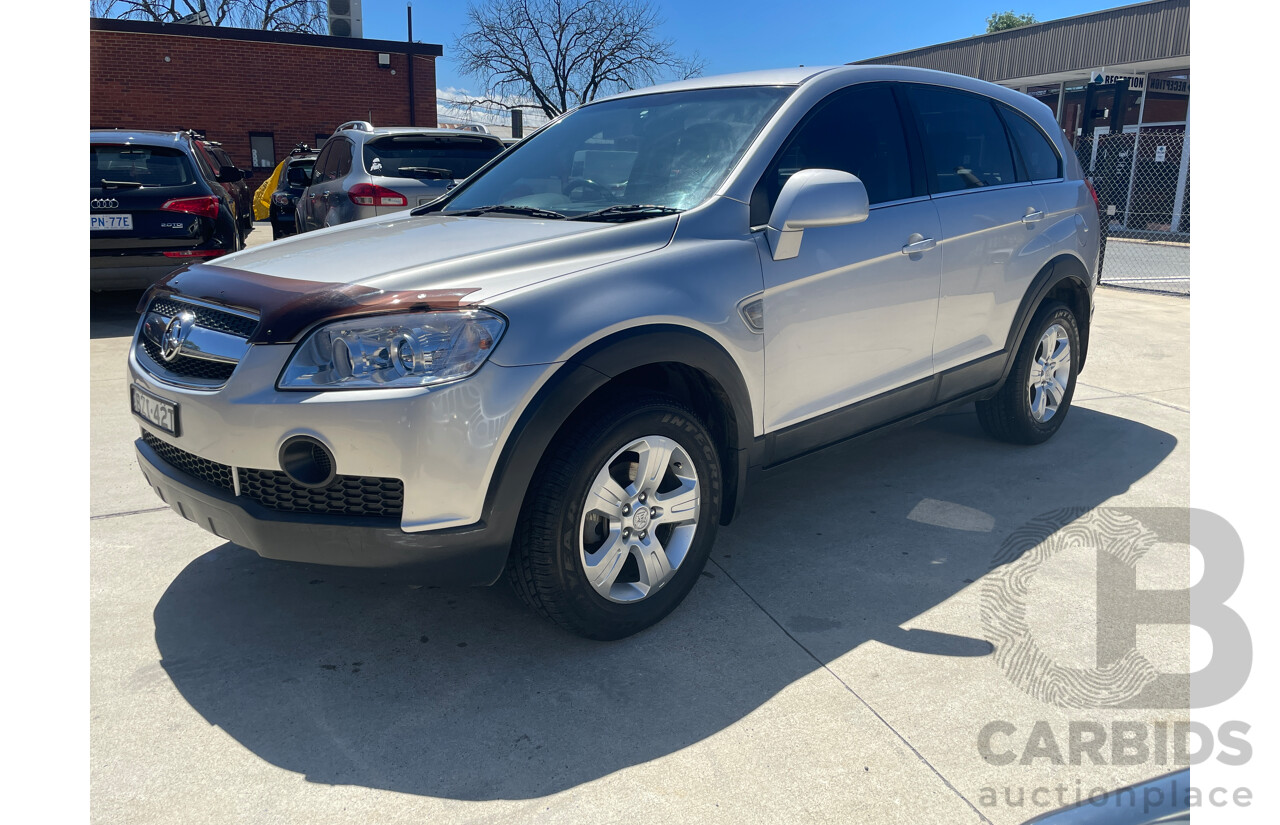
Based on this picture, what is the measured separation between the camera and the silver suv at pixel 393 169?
8016 millimetres

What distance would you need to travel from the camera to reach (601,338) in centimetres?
266

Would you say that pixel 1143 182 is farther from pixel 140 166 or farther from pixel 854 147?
pixel 854 147

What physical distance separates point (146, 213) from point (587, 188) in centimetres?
611

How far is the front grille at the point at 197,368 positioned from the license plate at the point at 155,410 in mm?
99

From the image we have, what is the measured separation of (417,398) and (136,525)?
2.16m

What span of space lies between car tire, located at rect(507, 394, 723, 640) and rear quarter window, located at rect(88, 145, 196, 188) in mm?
7134

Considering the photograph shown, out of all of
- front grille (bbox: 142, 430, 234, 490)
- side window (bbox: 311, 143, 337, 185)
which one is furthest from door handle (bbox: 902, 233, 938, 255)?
side window (bbox: 311, 143, 337, 185)

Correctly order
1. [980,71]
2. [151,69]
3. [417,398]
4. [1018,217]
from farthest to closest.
A: [980,71] < [151,69] < [1018,217] < [417,398]

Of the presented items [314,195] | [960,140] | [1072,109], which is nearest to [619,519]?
[960,140]

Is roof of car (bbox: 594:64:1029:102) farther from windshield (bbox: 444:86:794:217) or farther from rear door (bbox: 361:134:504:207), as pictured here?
rear door (bbox: 361:134:504:207)

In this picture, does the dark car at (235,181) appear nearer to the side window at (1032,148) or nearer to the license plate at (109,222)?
the license plate at (109,222)

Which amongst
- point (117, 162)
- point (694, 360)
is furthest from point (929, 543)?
point (117, 162)

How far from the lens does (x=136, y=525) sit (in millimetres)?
3828

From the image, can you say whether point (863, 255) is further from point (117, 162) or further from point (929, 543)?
point (117, 162)
